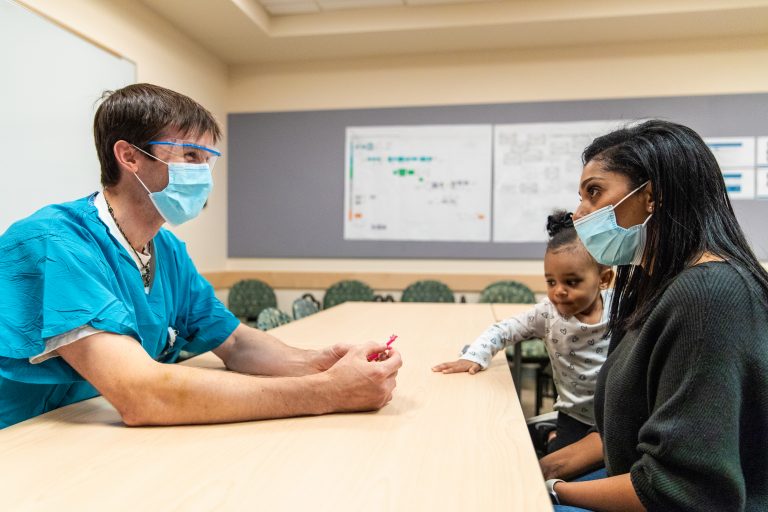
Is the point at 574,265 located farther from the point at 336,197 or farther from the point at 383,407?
the point at 336,197

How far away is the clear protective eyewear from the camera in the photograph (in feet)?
4.20

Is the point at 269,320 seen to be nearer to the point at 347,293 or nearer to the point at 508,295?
the point at 347,293

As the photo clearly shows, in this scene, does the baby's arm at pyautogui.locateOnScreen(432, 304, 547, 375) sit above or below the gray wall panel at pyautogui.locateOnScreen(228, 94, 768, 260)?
below

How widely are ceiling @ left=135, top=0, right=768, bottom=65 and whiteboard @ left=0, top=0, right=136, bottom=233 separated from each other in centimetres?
93

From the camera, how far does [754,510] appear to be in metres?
0.87

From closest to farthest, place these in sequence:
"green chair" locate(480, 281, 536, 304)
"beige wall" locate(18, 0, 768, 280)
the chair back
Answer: the chair back → "green chair" locate(480, 281, 536, 304) → "beige wall" locate(18, 0, 768, 280)

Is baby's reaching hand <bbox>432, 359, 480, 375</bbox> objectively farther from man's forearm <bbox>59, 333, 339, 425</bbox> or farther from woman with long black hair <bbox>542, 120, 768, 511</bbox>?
man's forearm <bbox>59, 333, 339, 425</bbox>

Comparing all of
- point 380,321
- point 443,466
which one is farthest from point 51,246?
point 380,321

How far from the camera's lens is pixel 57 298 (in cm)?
98

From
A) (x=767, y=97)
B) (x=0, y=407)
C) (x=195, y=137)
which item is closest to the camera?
(x=0, y=407)

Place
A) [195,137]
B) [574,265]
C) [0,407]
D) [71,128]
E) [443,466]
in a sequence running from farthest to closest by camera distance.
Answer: [71,128], [574,265], [195,137], [0,407], [443,466]

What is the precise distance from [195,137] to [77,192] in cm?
234

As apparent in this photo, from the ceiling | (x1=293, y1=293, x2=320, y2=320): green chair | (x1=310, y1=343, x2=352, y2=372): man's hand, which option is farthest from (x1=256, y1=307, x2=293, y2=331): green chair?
the ceiling

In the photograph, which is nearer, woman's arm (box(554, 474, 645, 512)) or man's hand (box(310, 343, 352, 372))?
woman's arm (box(554, 474, 645, 512))
